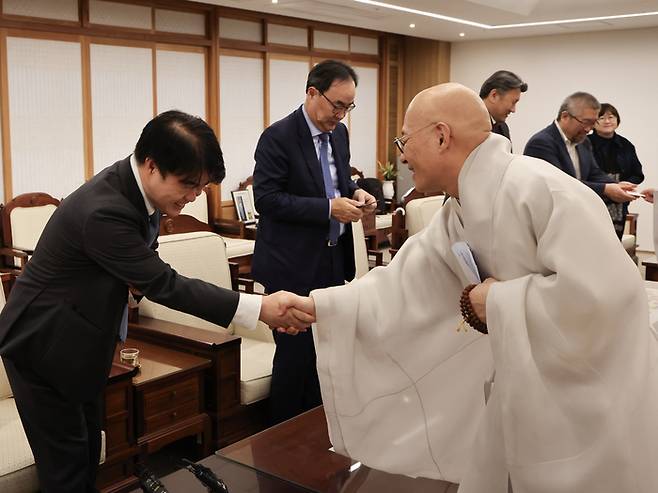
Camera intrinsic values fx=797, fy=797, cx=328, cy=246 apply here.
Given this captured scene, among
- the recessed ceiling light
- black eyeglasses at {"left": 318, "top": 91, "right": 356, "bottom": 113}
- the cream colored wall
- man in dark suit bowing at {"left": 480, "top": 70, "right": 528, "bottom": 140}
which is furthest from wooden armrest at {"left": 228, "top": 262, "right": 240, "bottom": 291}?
the cream colored wall

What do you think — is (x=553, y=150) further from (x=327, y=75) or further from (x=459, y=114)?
(x=459, y=114)

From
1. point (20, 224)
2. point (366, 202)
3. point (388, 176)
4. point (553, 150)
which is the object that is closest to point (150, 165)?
point (366, 202)

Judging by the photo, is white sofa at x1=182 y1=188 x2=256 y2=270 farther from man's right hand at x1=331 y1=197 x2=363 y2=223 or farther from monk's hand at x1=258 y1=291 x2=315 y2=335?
monk's hand at x1=258 y1=291 x2=315 y2=335

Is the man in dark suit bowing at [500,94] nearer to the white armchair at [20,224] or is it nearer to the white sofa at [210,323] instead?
the white sofa at [210,323]

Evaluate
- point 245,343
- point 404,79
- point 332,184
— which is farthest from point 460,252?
point 404,79

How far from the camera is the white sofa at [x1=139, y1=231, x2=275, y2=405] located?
Result: 10.6 ft

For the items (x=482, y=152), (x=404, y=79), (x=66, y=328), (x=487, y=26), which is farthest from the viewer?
(x=404, y=79)

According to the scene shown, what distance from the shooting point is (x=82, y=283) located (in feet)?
6.62

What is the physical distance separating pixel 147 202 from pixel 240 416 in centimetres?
140

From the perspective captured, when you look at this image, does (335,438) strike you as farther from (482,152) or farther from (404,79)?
(404,79)

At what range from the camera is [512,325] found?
165 cm

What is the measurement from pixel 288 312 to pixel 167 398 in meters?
0.96

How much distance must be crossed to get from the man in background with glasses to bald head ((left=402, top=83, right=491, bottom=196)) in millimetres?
2361

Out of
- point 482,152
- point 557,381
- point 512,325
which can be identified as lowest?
point 557,381
